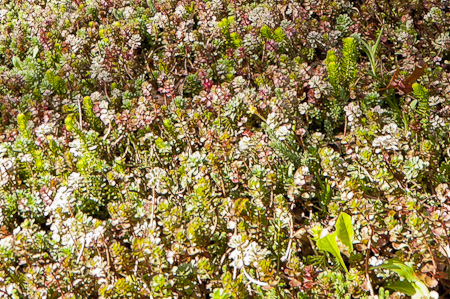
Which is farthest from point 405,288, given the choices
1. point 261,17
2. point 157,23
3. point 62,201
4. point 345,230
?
point 157,23

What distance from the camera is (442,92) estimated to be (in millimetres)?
3092

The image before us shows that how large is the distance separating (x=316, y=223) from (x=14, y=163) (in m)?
1.96

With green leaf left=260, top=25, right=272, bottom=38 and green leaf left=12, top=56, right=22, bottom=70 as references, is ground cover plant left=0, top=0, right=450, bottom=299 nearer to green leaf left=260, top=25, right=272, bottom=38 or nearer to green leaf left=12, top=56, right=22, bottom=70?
green leaf left=260, top=25, right=272, bottom=38

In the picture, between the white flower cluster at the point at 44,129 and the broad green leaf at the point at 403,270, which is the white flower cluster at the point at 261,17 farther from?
the broad green leaf at the point at 403,270

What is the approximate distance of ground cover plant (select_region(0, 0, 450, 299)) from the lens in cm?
237

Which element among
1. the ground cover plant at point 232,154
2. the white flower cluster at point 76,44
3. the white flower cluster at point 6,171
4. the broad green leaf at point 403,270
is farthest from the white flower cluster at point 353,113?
the white flower cluster at point 76,44

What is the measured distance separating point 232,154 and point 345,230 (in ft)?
2.67

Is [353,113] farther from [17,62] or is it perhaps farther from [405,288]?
[17,62]

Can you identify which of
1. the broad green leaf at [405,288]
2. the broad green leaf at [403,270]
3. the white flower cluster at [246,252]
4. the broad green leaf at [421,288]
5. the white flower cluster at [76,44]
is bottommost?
the broad green leaf at [405,288]

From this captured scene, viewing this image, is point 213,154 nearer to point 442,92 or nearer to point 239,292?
point 239,292

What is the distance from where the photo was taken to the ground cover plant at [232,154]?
2.37m

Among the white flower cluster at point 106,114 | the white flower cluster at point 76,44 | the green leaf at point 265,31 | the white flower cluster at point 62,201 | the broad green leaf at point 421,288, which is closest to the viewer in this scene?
the broad green leaf at point 421,288

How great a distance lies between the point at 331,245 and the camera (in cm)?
237

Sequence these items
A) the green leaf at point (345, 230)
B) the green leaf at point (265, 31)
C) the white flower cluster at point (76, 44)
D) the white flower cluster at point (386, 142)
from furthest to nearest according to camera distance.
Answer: the white flower cluster at point (76, 44)
the green leaf at point (265, 31)
the white flower cluster at point (386, 142)
the green leaf at point (345, 230)
